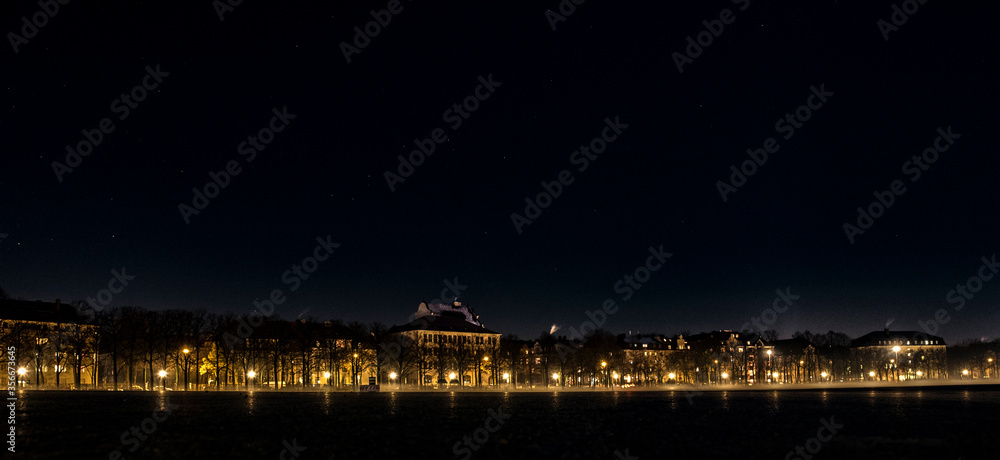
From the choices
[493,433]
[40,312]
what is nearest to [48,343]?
[40,312]

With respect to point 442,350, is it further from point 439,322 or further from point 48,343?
point 48,343

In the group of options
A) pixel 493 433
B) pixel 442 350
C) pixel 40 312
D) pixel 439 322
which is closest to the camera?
pixel 493 433

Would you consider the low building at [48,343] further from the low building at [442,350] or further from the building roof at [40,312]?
the low building at [442,350]

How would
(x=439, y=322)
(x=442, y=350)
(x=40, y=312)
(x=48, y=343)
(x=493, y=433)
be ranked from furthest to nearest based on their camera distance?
(x=439, y=322)
(x=40, y=312)
(x=442, y=350)
(x=48, y=343)
(x=493, y=433)

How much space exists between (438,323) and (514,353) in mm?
46267

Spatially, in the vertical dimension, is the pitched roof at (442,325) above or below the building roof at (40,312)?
below

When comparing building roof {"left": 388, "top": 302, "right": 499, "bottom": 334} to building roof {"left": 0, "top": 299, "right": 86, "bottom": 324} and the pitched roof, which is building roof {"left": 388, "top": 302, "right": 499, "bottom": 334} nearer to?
the pitched roof

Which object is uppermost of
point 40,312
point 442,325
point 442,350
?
point 40,312

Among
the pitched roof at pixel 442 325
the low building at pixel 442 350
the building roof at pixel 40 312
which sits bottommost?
the low building at pixel 442 350

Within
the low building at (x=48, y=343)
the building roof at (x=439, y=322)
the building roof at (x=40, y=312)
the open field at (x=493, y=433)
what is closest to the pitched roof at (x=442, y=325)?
the building roof at (x=439, y=322)

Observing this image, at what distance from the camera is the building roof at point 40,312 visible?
134m

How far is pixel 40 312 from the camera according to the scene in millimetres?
144000

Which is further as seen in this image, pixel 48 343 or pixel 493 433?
pixel 48 343

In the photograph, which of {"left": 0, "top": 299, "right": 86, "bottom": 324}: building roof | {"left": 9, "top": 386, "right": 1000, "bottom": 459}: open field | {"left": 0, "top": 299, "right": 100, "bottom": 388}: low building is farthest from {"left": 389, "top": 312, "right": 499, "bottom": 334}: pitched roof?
{"left": 9, "top": 386, "right": 1000, "bottom": 459}: open field
